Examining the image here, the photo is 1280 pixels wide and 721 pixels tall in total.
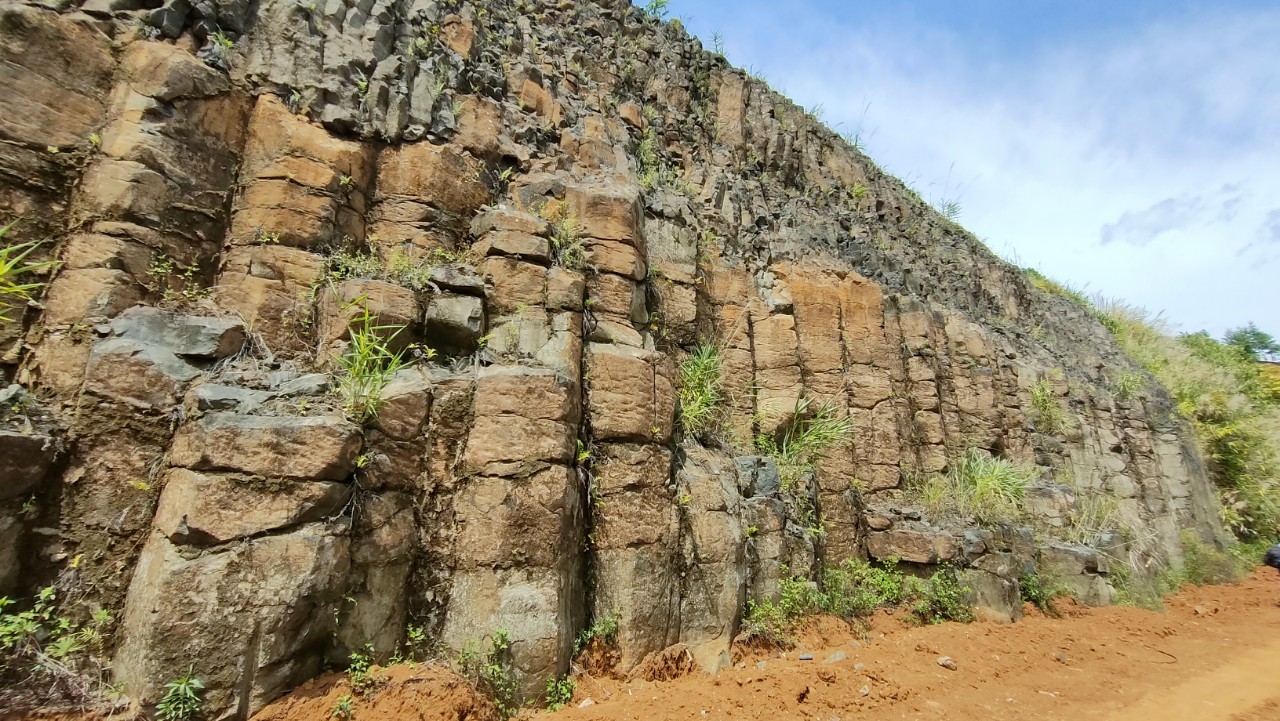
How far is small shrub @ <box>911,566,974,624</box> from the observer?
20.9ft

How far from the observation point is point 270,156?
4.78 meters

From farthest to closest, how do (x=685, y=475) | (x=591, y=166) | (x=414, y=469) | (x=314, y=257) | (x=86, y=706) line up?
A: (x=591, y=166) < (x=685, y=475) < (x=314, y=257) < (x=414, y=469) < (x=86, y=706)

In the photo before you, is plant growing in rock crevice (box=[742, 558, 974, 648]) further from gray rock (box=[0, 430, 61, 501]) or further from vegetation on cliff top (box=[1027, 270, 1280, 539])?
vegetation on cliff top (box=[1027, 270, 1280, 539])

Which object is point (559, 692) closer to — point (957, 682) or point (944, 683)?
point (944, 683)

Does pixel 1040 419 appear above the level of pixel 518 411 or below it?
above

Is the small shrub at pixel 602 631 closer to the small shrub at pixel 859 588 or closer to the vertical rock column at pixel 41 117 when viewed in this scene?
the small shrub at pixel 859 588

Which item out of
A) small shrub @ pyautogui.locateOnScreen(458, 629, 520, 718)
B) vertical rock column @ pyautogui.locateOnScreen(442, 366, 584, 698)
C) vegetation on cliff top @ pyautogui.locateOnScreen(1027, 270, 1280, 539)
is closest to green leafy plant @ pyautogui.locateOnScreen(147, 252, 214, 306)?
vertical rock column @ pyautogui.locateOnScreen(442, 366, 584, 698)

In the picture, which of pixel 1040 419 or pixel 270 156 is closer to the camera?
pixel 270 156

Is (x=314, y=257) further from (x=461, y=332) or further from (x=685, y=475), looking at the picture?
(x=685, y=475)

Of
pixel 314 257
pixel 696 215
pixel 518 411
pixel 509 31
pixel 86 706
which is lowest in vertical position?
pixel 86 706

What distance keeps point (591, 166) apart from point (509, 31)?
91.4 inches

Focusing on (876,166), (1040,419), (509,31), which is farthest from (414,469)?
(876,166)

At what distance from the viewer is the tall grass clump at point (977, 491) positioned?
7488mm

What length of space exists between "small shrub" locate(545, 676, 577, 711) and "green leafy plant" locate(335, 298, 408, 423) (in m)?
2.14
